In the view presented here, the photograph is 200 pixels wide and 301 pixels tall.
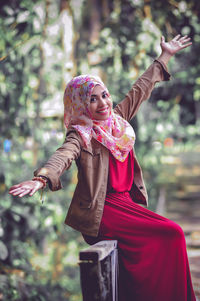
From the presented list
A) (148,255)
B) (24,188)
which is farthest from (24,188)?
(148,255)

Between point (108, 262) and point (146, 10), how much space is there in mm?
5064

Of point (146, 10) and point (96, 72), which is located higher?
point (146, 10)

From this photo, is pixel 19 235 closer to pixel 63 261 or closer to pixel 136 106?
pixel 63 261

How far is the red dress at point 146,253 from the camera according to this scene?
7.36 ft

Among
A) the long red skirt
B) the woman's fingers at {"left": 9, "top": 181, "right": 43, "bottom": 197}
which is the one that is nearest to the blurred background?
the long red skirt

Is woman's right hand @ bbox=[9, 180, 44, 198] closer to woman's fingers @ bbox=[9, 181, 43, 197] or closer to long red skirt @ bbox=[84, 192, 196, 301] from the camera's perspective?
woman's fingers @ bbox=[9, 181, 43, 197]

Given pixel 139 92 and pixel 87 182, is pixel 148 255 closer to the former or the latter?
pixel 87 182

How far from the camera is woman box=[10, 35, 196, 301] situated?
225cm

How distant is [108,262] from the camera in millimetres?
2143

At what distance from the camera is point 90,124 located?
2439 millimetres

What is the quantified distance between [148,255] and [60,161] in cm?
67

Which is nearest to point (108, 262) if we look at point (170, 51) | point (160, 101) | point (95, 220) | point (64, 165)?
point (95, 220)

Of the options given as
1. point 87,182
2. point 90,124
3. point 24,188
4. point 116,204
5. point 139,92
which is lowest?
point 116,204

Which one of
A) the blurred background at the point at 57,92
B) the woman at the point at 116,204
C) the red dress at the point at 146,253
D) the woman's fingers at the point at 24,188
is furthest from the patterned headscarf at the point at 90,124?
the blurred background at the point at 57,92
